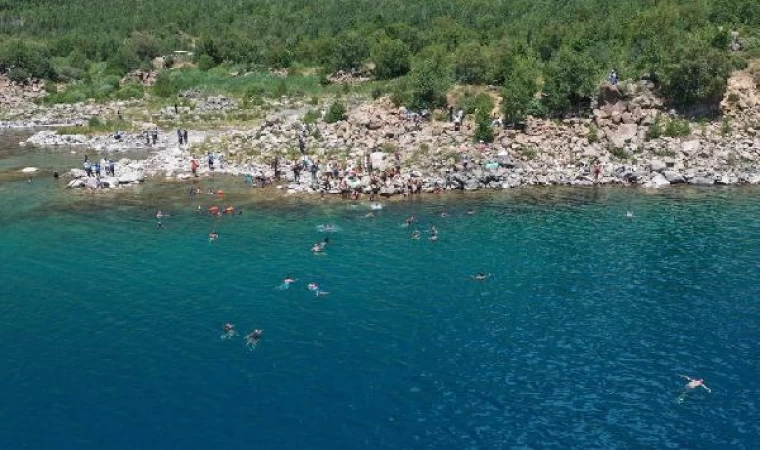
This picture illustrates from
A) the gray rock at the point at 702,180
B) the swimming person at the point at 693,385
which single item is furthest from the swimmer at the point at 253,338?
the gray rock at the point at 702,180

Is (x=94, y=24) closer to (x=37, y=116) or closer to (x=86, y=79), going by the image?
(x=86, y=79)

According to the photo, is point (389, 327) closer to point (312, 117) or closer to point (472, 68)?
point (312, 117)

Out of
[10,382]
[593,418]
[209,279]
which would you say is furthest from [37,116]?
[593,418]

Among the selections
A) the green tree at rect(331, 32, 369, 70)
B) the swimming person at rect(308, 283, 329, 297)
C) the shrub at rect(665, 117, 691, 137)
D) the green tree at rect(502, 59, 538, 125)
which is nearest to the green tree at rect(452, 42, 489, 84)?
the green tree at rect(502, 59, 538, 125)

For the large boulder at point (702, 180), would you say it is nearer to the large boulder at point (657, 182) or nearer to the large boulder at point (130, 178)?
the large boulder at point (657, 182)

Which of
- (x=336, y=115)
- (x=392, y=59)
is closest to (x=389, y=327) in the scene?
(x=336, y=115)

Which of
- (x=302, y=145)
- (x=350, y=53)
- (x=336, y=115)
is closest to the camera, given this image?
(x=302, y=145)
